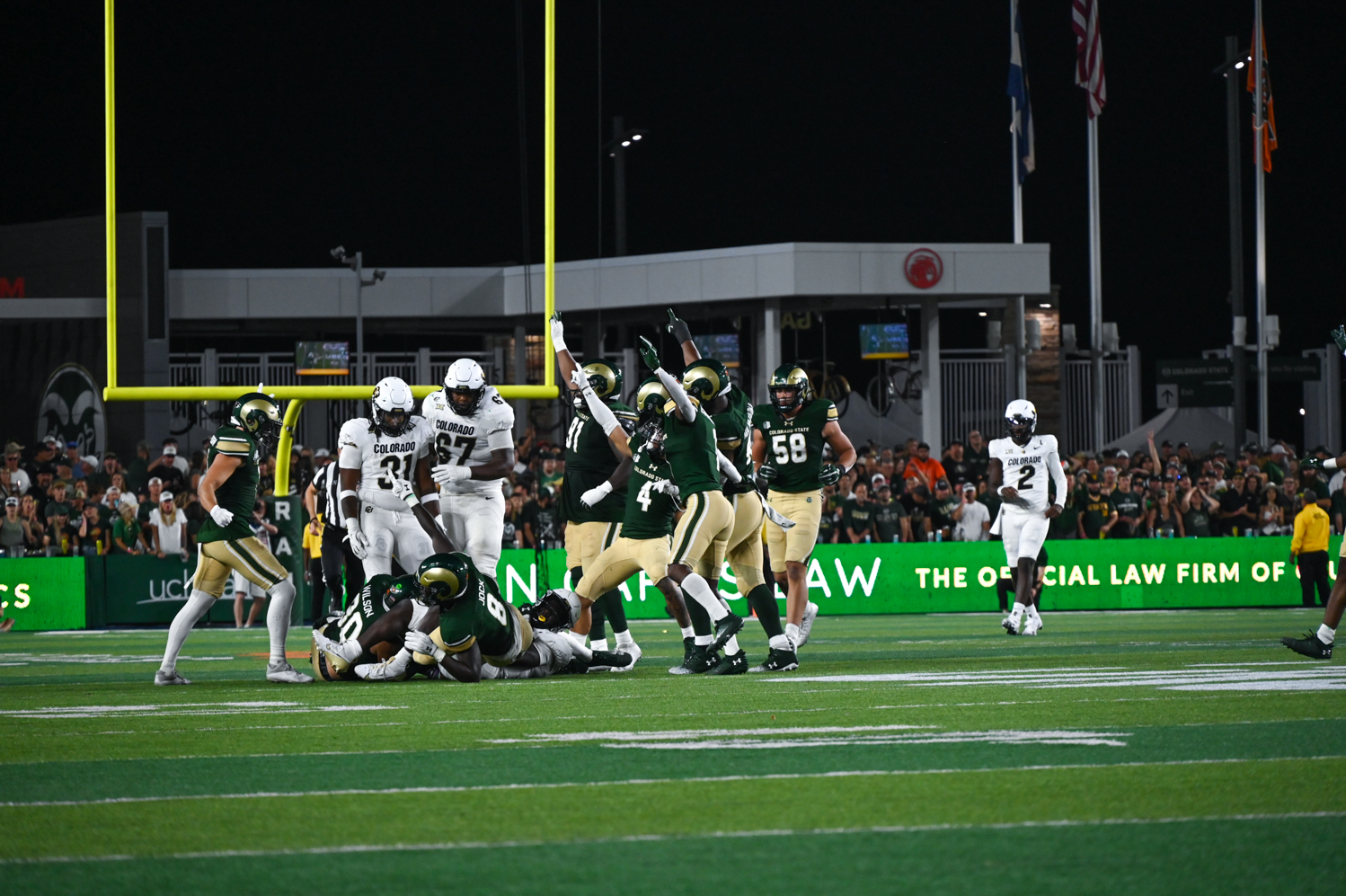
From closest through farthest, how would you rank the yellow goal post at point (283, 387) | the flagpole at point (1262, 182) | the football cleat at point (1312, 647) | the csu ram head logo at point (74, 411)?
the football cleat at point (1312, 647), the yellow goal post at point (283, 387), the csu ram head logo at point (74, 411), the flagpole at point (1262, 182)

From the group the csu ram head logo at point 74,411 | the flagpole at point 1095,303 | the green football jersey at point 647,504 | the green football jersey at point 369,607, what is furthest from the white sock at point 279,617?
the flagpole at point 1095,303

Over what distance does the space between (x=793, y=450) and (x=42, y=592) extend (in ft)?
36.1

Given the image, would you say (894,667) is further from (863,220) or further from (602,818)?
(863,220)

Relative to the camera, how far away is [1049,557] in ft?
76.4

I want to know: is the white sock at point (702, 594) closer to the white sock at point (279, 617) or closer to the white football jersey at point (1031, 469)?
the white sock at point (279, 617)

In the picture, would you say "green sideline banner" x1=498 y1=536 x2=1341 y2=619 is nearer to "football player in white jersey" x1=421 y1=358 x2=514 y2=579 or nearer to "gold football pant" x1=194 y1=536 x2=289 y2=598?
"football player in white jersey" x1=421 y1=358 x2=514 y2=579

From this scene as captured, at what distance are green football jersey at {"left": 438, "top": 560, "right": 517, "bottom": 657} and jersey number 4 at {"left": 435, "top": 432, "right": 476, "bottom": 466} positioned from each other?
171 centimetres

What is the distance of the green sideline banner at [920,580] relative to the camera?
67.7 ft

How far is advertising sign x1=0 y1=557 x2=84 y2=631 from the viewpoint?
20062mm

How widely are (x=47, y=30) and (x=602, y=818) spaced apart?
28779 mm

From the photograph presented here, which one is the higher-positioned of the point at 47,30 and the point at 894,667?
the point at 47,30

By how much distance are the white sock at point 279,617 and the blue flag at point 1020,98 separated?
25.6 m

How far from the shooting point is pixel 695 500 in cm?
1077

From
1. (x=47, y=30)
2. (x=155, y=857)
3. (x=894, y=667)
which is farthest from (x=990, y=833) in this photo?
(x=47, y=30)
